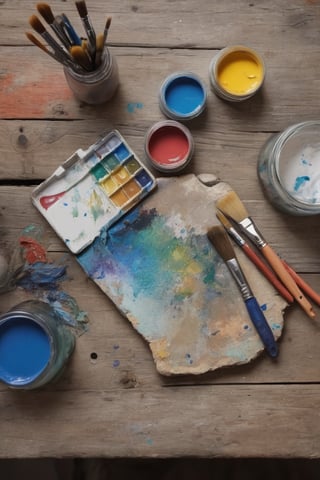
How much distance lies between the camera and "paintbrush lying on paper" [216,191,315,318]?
0.81 metres

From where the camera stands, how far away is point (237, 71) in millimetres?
865

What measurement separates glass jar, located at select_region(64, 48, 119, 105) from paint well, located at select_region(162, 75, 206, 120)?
0.32ft

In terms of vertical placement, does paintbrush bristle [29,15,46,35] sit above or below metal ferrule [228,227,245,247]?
above

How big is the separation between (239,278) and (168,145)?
0.26 m

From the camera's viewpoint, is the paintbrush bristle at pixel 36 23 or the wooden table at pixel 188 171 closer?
the paintbrush bristle at pixel 36 23

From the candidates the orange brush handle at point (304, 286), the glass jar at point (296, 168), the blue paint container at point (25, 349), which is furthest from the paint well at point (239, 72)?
the blue paint container at point (25, 349)

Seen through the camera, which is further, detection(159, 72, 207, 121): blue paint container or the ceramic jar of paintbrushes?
detection(159, 72, 207, 121): blue paint container

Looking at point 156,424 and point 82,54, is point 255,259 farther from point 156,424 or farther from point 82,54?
point 82,54

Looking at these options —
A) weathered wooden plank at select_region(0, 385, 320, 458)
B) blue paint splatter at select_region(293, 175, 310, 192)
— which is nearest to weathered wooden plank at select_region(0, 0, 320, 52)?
blue paint splatter at select_region(293, 175, 310, 192)

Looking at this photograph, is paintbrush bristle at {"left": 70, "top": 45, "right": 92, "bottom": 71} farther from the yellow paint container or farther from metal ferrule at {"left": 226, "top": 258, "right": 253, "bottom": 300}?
metal ferrule at {"left": 226, "top": 258, "right": 253, "bottom": 300}

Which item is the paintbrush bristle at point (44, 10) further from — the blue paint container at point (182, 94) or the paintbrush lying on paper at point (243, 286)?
the paintbrush lying on paper at point (243, 286)

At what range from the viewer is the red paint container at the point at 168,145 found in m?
0.83
